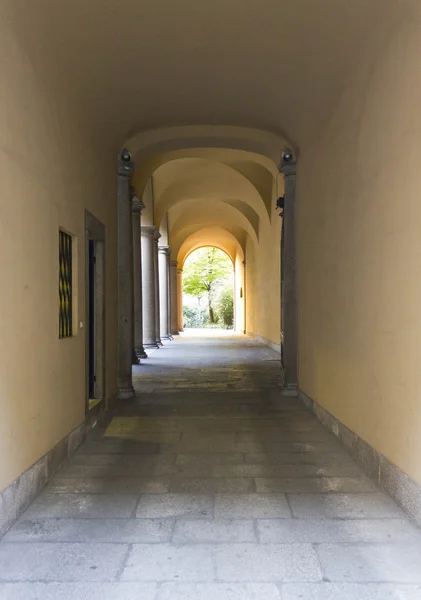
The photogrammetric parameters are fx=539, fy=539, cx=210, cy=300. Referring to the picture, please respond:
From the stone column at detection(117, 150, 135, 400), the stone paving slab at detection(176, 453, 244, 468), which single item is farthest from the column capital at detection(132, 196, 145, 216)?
the stone paving slab at detection(176, 453, 244, 468)

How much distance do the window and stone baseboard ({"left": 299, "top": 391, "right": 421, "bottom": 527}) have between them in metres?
2.93

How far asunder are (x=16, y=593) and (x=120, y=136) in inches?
234

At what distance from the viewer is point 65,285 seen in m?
5.37

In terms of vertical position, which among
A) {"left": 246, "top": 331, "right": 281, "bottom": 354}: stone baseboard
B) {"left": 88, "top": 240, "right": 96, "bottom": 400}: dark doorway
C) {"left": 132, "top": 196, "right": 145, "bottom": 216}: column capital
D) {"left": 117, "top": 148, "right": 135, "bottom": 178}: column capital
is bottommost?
{"left": 246, "top": 331, "right": 281, "bottom": 354}: stone baseboard

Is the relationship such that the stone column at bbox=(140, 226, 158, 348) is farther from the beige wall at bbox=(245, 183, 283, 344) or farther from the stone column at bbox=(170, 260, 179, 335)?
the stone column at bbox=(170, 260, 179, 335)

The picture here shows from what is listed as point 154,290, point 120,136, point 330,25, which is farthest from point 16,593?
point 154,290

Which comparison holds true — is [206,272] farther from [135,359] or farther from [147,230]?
[135,359]

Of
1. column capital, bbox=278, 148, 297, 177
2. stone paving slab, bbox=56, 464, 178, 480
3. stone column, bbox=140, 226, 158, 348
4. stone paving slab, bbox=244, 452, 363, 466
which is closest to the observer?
stone paving slab, bbox=56, 464, 178, 480

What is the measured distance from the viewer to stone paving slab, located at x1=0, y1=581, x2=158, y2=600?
105 inches

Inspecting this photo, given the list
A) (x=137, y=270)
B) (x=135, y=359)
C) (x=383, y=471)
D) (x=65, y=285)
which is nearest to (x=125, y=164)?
(x=65, y=285)

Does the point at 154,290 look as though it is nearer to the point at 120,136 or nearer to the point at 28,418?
the point at 120,136

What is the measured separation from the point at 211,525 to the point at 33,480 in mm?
1384

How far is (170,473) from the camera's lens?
466 centimetres

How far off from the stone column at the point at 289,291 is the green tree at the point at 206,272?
116 ft
